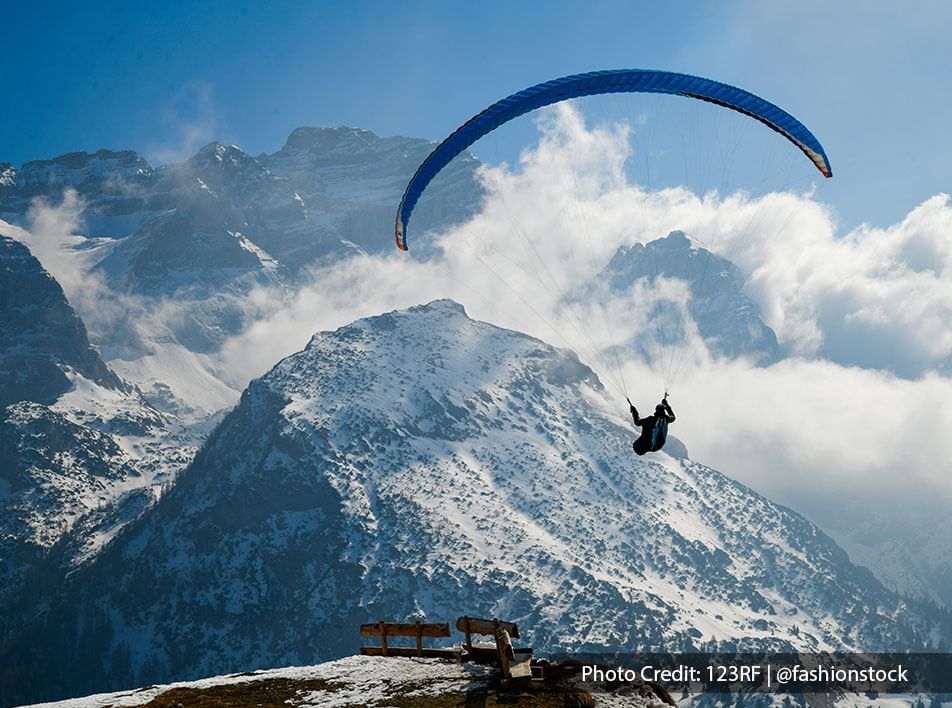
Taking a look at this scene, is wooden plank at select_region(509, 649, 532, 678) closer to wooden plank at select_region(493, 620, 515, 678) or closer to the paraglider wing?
wooden plank at select_region(493, 620, 515, 678)

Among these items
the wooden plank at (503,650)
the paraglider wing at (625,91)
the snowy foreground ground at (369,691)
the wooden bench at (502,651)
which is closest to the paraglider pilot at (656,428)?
the wooden bench at (502,651)

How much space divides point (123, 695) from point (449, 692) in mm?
11860

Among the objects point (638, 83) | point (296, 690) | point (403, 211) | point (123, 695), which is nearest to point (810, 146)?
point (638, 83)

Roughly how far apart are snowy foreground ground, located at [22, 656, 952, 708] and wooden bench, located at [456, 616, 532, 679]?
18.8 inches

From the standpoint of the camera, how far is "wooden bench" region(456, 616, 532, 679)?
2348 centimetres

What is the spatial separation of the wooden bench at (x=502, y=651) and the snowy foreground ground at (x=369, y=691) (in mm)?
477

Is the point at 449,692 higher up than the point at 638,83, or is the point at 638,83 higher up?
the point at 638,83

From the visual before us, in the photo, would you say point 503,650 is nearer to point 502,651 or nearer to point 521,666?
point 502,651

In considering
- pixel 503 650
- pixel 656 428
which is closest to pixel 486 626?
pixel 503 650

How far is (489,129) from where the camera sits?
3306 cm

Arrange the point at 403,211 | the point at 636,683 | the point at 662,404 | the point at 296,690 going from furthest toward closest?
the point at 403,211 → the point at 662,404 → the point at 296,690 → the point at 636,683

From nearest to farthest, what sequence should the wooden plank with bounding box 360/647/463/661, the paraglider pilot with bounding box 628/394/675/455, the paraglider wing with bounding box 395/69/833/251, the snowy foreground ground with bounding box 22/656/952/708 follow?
the snowy foreground ground with bounding box 22/656/952/708 < the wooden plank with bounding box 360/647/463/661 < the paraglider pilot with bounding box 628/394/675/455 < the paraglider wing with bounding box 395/69/833/251

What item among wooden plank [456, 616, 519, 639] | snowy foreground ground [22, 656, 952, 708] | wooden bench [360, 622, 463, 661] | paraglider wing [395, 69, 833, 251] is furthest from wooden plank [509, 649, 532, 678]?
paraglider wing [395, 69, 833, 251]

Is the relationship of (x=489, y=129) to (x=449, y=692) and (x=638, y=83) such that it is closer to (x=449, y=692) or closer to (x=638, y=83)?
(x=638, y=83)
